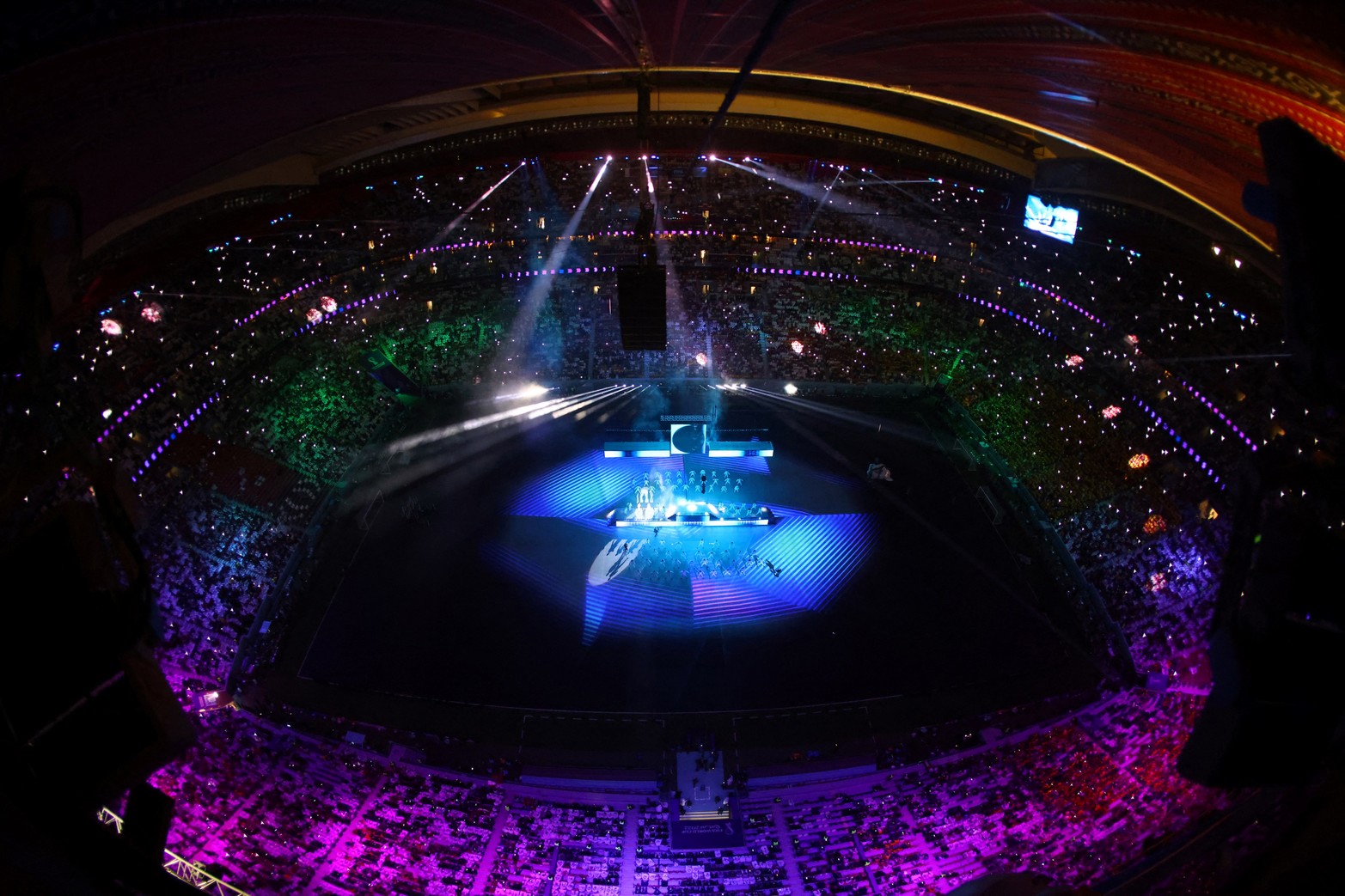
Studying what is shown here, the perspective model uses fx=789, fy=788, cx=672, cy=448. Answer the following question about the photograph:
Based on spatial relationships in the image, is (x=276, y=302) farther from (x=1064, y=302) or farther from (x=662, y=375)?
(x=1064, y=302)

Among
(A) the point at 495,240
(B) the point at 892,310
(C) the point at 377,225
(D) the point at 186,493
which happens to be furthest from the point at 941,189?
(D) the point at 186,493

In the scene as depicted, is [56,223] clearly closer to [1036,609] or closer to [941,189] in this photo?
[1036,609]

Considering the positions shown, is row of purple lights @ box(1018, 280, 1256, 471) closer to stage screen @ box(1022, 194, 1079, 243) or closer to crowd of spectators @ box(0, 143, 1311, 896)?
crowd of spectators @ box(0, 143, 1311, 896)

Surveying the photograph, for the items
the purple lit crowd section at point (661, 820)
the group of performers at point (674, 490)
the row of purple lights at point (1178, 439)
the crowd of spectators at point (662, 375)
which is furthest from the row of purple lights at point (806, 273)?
the purple lit crowd section at point (661, 820)

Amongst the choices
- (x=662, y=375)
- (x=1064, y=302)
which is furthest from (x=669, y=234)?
(x=1064, y=302)

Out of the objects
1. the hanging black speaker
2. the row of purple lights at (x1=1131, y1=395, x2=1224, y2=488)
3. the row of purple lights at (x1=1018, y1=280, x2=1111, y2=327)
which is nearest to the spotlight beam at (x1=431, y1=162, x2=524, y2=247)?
the hanging black speaker

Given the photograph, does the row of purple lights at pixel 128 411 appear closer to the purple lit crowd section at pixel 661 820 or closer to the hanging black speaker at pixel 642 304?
the purple lit crowd section at pixel 661 820
